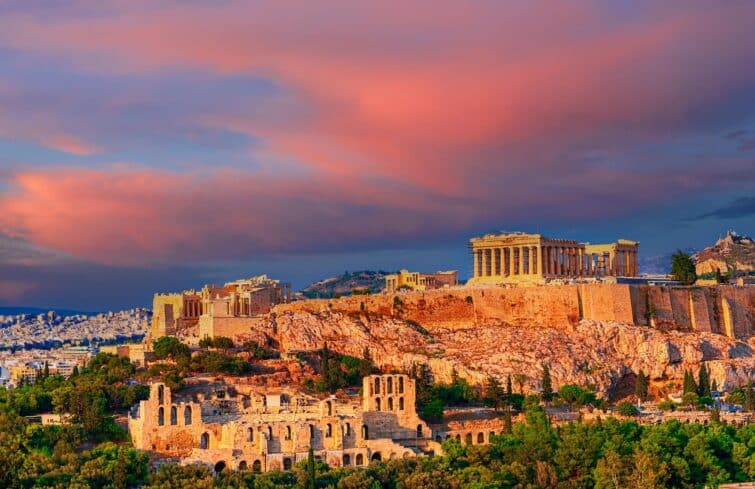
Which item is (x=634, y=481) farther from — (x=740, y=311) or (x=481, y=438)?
(x=740, y=311)

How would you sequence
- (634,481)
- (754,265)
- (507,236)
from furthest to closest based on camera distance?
1. (754,265)
2. (507,236)
3. (634,481)

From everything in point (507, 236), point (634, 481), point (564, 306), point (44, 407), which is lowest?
point (634, 481)

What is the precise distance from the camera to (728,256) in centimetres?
15062

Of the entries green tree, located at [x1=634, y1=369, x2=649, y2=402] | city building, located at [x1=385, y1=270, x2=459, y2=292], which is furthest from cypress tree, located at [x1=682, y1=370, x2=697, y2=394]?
city building, located at [x1=385, y1=270, x2=459, y2=292]

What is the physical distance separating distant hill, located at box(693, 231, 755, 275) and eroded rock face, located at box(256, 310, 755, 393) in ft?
181

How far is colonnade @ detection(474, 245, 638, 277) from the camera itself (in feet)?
319

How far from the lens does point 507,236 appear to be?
99.8m

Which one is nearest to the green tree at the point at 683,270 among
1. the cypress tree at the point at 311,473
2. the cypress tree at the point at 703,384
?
the cypress tree at the point at 703,384

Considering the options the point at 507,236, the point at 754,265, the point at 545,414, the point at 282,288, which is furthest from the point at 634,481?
the point at 754,265

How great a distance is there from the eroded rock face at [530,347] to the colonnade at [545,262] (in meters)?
11.4

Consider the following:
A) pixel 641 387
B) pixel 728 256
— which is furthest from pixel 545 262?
pixel 728 256

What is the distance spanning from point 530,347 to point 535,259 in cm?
1752

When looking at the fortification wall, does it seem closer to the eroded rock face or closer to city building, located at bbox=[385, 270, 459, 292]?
the eroded rock face

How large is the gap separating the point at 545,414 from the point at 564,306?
57.6 feet
